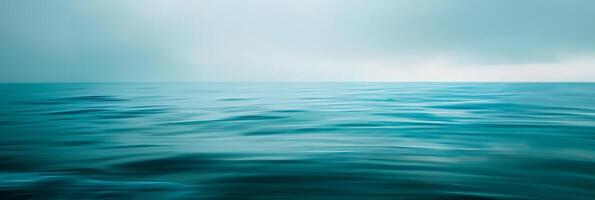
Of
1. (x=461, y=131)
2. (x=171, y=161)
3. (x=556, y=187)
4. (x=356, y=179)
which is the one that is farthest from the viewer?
(x=461, y=131)

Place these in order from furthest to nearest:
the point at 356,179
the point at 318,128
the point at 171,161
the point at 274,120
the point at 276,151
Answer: the point at 274,120, the point at 318,128, the point at 276,151, the point at 171,161, the point at 356,179

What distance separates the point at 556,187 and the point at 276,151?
3353mm

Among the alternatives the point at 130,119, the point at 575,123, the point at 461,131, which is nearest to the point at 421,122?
the point at 461,131

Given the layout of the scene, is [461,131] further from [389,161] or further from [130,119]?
[130,119]

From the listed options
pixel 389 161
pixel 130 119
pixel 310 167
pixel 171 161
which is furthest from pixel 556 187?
pixel 130 119

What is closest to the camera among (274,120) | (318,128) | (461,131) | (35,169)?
(35,169)

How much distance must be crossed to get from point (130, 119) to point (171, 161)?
5858 millimetres

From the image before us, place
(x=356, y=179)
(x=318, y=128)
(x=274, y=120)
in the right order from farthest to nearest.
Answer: (x=274, y=120)
(x=318, y=128)
(x=356, y=179)

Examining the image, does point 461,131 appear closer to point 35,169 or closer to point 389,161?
point 389,161

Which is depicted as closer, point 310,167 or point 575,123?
point 310,167

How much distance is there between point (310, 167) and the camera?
182 inches

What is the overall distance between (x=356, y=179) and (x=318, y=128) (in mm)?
4124

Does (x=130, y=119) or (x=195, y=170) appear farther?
(x=130, y=119)

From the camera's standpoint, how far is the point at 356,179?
411 cm
